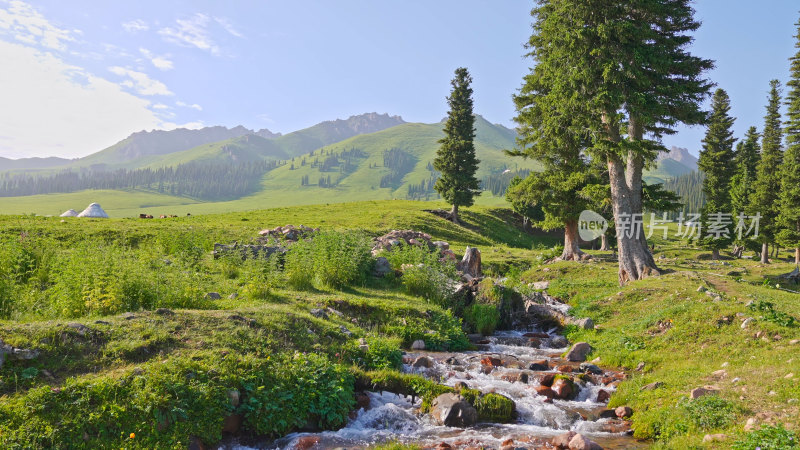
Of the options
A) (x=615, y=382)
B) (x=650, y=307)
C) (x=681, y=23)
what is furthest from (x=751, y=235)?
(x=615, y=382)

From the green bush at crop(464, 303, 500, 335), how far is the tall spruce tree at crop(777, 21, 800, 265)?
39.8 m

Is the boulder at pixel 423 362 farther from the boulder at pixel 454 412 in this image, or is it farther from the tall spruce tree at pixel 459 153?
the tall spruce tree at pixel 459 153

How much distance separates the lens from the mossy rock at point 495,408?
8453mm

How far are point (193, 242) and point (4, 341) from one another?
510 inches

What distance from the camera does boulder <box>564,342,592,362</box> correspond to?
1266 cm

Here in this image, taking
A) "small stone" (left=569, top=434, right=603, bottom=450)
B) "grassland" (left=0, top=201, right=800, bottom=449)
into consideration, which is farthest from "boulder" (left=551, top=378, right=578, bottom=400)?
"small stone" (left=569, top=434, right=603, bottom=450)

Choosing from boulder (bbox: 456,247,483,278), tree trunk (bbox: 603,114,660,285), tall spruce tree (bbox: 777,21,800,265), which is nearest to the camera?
tree trunk (bbox: 603,114,660,285)

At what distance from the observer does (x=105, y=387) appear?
21.2 feet

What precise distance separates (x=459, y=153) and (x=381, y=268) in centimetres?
3865

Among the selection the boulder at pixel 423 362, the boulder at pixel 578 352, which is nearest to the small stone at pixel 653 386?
the boulder at pixel 578 352

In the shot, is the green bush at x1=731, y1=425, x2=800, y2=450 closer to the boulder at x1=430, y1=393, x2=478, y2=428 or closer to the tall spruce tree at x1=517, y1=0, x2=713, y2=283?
the boulder at x1=430, y1=393, x2=478, y2=428

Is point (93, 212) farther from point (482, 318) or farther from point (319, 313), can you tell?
point (482, 318)

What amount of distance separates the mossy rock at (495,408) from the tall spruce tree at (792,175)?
4563cm

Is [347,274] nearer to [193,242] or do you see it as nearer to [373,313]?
[373,313]
